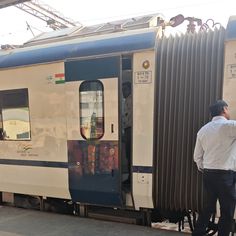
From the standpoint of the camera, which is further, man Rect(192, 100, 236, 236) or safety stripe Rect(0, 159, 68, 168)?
safety stripe Rect(0, 159, 68, 168)

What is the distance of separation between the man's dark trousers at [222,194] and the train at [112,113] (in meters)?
0.41

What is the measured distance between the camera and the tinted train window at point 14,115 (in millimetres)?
6652

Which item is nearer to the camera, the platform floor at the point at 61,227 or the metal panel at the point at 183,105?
the metal panel at the point at 183,105

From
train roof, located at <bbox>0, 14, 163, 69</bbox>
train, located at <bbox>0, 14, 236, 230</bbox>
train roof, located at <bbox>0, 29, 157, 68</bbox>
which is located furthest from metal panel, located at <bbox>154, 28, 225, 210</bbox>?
train roof, located at <bbox>0, 14, 163, 69</bbox>

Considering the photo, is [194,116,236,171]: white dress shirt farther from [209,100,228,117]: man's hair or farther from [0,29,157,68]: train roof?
[0,29,157,68]: train roof

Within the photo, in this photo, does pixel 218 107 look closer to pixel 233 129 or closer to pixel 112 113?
pixel 233 129

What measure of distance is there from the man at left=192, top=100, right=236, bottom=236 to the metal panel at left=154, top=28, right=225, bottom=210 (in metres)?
0.42

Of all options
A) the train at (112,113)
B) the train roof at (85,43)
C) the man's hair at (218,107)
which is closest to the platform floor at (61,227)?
the train at (112,113)

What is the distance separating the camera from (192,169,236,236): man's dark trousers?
15.1ft

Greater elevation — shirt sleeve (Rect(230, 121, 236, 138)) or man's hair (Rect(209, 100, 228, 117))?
man's hair (Rect(209, 100, 228, 117))

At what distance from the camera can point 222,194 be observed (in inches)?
182

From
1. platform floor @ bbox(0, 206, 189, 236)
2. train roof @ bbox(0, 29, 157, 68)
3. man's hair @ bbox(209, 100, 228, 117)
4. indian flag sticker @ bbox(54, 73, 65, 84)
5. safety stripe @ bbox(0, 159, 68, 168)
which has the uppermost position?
train roof @ bbox(0, 29, 157, 68)

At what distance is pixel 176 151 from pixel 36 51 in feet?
8.80

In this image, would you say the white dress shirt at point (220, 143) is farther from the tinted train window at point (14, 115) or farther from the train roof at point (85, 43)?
the tinted train window at point (14, 115)
